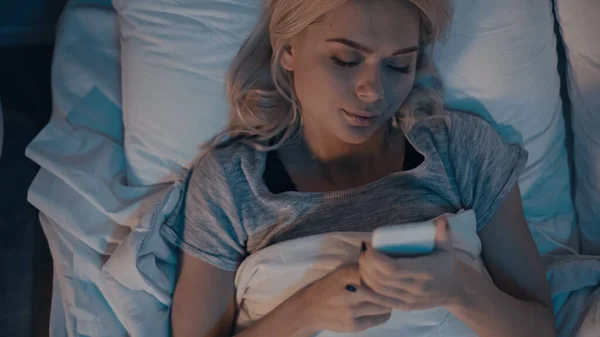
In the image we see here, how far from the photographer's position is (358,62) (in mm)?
907

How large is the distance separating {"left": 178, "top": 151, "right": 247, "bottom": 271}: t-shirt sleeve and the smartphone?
0.31m

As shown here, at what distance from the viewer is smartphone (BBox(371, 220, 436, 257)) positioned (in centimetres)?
72

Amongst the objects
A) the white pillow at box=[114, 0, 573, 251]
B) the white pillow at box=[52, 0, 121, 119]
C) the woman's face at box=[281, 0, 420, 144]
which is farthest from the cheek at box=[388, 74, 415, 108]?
the white pillow at box=[52, 0, 121, 119]

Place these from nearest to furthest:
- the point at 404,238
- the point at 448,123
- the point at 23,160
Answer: the point at 404,238 < the point at 448,123 < the point at 23,160

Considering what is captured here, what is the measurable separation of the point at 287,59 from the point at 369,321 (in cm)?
42

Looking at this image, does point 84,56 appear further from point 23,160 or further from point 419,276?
point 419,276

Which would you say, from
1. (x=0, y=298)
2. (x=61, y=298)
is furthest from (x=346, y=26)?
(x=0, y=298)

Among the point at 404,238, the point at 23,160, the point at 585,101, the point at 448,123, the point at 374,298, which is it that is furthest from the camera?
the point at 23,160

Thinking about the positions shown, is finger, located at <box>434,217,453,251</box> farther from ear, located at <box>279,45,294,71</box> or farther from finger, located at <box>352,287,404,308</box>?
ear, located at <box>279,45,294,71</box>

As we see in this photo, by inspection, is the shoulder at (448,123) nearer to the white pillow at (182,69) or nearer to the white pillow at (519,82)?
the white pillow at (519,82)

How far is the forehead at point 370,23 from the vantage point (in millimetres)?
885

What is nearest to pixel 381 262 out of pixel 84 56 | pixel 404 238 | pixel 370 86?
pixel 404 238

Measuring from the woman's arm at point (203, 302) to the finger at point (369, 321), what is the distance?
145mm

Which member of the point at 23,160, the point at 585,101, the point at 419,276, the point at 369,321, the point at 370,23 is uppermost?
the point at 370,23
